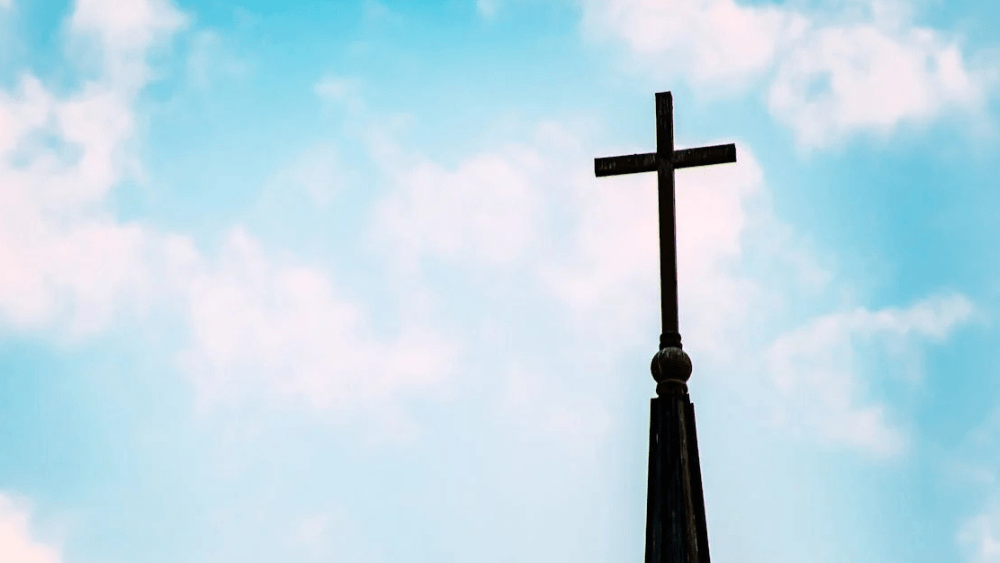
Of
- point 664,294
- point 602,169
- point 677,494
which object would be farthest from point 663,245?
point 677,494

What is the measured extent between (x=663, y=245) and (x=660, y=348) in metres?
0.85

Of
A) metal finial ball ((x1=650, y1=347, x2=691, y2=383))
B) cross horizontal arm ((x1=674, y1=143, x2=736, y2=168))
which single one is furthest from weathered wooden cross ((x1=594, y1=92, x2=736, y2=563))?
cross horizontal arm ((x1=674, y1=143, x2=736, y2=168))

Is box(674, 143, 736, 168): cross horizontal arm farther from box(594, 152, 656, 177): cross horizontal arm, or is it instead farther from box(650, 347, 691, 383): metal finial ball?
box(650, 347, 691, 383): metal finial ball

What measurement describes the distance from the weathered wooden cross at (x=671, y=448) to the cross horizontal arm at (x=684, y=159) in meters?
0.23

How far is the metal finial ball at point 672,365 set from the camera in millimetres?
9500

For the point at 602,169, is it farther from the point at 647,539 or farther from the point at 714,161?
the point at 647,539

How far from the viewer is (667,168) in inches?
407

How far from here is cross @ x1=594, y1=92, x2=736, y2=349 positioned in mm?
9727

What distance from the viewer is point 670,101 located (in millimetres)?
10555

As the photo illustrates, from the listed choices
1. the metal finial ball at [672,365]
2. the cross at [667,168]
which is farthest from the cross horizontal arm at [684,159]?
the metal finial ball at [672,365]

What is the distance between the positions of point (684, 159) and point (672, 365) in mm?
1867

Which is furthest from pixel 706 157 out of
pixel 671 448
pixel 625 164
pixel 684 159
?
pixel 671 448

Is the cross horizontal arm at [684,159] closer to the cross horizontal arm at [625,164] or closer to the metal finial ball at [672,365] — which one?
the cross horizontal arm at [625,164]

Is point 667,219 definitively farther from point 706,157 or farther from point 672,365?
point 672,365
